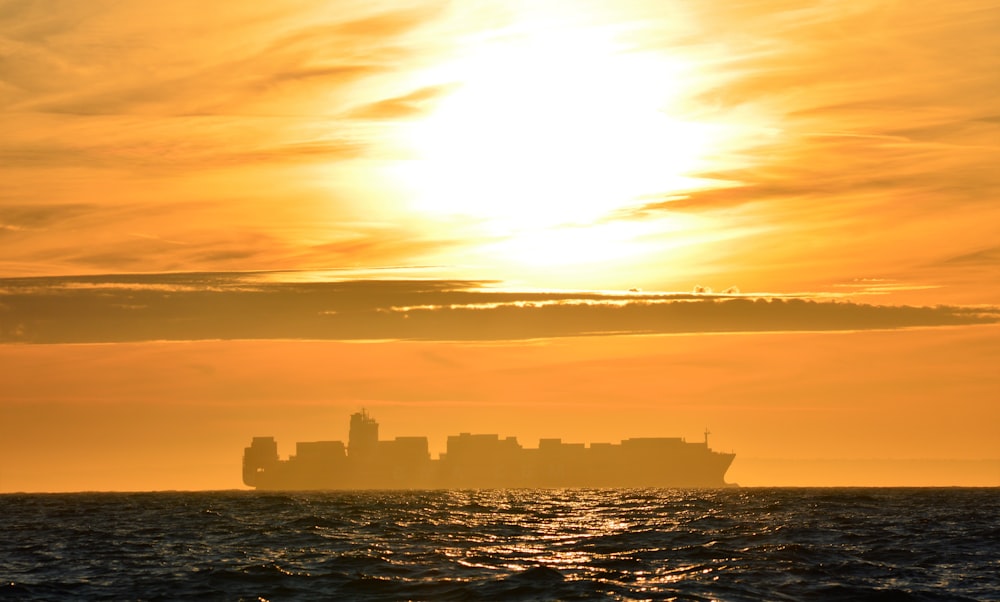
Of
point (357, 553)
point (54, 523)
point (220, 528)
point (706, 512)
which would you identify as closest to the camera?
point (357, 553)

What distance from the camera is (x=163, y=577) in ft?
168

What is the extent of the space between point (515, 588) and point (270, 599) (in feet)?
31.5

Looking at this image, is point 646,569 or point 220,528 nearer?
point 646,569

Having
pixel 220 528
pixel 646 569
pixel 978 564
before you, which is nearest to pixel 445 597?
pixel 646 569

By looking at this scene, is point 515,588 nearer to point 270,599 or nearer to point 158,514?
point 270,599

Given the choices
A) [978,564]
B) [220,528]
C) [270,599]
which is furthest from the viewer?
[220,528]

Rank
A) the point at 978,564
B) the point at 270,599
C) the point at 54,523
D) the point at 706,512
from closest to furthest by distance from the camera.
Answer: the point at 270,599, the point at 978,564, the point at 54,523, the point at 706,512

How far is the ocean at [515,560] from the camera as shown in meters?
46.3

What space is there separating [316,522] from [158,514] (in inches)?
1314

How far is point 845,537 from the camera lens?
68.9 meters

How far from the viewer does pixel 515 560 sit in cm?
5722

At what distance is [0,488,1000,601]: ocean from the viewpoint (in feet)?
152

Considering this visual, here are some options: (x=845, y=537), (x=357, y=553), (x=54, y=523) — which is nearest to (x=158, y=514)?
(x=54, y=523)

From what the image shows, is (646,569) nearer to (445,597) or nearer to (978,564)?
(445,597)
